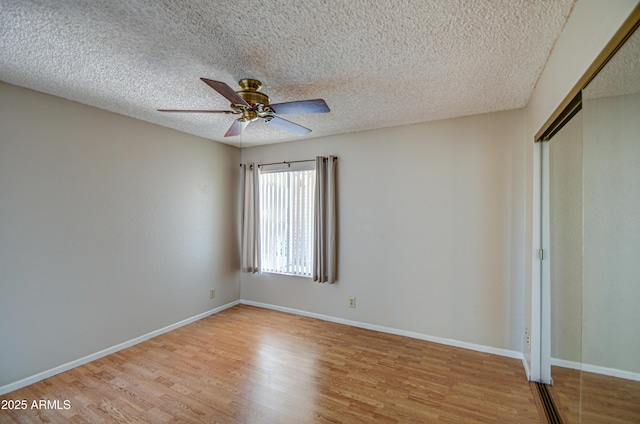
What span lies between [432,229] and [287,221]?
2.02m

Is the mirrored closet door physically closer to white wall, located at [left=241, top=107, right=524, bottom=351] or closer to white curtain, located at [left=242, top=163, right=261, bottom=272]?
white wall, located at [left=241, top=107, right=524, bottom=351]

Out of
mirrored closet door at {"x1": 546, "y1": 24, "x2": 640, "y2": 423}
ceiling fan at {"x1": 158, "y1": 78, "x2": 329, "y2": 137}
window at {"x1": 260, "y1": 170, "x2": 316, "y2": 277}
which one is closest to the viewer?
mirrored closet door at {"x1": 546, "y1": 24, "x2": 640, "y2": 423}

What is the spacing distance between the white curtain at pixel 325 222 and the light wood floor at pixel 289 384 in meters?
0.82

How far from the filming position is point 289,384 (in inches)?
94.0

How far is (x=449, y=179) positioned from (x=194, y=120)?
300 cm

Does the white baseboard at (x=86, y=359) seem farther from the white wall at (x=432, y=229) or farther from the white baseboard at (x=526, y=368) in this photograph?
the white baseboard at (x=526, y=368)

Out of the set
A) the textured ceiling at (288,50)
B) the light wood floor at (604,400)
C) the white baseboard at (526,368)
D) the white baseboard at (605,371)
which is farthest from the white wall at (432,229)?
the light wood floor at (604,400)

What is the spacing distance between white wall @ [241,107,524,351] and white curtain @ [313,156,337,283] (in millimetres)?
132

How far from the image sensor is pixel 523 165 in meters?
2.79

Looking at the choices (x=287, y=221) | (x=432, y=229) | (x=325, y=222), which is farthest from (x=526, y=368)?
(x=287, y=221)

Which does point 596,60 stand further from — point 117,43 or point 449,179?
point 117,43

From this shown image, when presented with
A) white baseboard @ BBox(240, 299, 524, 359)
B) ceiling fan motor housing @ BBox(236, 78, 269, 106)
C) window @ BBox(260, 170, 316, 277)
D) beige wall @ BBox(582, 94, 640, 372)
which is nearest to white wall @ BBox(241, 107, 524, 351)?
white baseboard @ BBox(240, 299, 524, 359)

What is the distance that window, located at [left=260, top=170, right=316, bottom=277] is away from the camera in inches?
157

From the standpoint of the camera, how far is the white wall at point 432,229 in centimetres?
291
